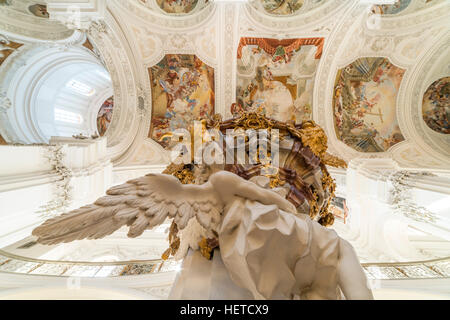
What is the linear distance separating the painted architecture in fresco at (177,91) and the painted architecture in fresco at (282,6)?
11.9 feet

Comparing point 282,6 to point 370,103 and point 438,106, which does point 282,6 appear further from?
point 438,106

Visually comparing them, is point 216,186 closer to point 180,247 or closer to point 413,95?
point 180,247

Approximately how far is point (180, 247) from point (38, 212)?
4.05 metres

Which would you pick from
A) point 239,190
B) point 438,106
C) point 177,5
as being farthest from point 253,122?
point 438,106

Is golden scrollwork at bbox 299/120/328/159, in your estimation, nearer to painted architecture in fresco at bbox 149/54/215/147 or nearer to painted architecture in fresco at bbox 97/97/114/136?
painted architecture in fresco at bbox 149/54/215/147

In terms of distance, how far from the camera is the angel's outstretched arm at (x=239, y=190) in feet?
5.57

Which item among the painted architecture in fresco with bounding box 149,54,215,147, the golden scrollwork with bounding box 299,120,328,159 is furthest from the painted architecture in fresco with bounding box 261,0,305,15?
the golden scrollwork with bounding box 299,120,328,159

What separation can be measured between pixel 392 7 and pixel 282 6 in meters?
4.33

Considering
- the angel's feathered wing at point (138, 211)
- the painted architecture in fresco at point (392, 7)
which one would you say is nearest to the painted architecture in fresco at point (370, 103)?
the painted architecture in fresco at point (392, 7)

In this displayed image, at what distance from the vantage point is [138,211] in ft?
4.86

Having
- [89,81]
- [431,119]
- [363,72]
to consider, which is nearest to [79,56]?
[89,81]

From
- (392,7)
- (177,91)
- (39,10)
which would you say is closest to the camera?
(39,10)

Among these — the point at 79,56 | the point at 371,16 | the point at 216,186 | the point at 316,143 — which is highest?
the point at 371,16

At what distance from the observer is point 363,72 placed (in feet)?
33.0
